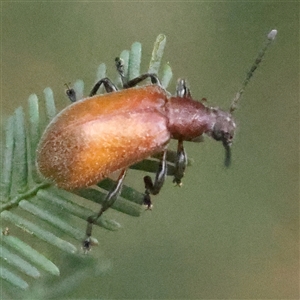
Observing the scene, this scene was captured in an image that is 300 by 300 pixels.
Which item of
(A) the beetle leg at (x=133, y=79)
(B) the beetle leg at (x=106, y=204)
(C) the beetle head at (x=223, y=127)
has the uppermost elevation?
(A) the beetle leg at (x=133, y=79)

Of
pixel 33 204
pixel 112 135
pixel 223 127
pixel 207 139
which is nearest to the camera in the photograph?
pixel 33 204

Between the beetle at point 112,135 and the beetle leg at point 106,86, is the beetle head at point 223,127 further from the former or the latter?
the beetle leg at point 106,86

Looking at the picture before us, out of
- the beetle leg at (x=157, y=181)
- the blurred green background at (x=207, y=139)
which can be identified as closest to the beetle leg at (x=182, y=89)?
the beetle leg at (x=157, y=181)

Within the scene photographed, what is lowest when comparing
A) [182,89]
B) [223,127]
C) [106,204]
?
[106,204]

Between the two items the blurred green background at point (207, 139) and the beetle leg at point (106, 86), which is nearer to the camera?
the beetle leg at point (106, 86)

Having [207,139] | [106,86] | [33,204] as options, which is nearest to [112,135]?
[106,86]

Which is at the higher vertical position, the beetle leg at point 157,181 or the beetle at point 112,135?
the beetle at point 112,135

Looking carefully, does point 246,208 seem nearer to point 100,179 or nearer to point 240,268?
point 240,268

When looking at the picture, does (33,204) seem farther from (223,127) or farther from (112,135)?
(223,127)
